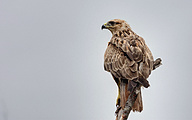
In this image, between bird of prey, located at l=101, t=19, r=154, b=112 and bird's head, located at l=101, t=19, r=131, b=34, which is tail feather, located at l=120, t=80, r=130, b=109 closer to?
bird of prey, located at l=101, t=19, r=154, b=112

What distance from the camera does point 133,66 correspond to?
1150 centimetres

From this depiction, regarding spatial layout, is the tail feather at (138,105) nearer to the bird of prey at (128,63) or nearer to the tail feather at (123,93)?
the bird of prey at (128,63)

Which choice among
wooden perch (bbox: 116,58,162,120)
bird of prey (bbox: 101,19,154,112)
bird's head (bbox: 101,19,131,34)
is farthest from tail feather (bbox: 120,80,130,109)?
bird's head (bbox: 101,19,131,34)

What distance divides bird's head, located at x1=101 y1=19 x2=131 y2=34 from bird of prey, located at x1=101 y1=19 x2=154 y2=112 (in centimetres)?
46

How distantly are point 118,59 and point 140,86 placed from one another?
1411mm

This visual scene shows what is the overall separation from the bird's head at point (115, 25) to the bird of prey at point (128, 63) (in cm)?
46

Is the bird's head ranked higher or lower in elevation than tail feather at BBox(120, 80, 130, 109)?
higher

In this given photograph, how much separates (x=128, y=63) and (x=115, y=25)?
298 cm

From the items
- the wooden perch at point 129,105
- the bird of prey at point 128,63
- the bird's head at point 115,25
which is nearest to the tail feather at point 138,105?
the bird of prey at point 128,63

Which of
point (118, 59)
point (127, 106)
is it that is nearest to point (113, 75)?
point (118, 59)

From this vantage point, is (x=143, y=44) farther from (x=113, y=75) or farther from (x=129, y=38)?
(x=113, y=75)

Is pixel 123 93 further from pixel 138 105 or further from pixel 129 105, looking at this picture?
pixel 138 105

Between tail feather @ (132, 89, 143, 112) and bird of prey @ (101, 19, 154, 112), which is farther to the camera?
tail feather @ (132, 89, 143, 112)

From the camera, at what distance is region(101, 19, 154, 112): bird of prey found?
1127 cm
